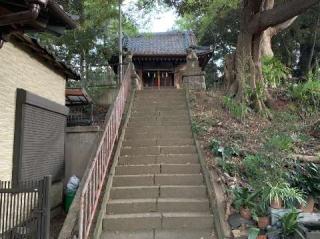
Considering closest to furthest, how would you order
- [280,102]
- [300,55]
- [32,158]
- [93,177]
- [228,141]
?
1. [93,177]
2. [32,158]
3. [228,141]
4. [280,102]
5. [300,55]

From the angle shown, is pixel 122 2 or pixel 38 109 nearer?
pixel 38 109

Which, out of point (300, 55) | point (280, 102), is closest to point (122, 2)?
point (280, 102)

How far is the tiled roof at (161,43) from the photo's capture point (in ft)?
76.7

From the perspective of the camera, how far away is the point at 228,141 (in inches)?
382

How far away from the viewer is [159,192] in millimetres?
7836

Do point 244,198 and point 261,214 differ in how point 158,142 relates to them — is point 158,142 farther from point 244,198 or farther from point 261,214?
point 261,214

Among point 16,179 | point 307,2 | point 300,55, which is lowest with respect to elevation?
point 16,179

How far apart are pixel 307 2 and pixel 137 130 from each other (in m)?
6.13

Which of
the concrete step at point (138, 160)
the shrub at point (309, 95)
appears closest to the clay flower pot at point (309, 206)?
the concrete step at point (138, 160)

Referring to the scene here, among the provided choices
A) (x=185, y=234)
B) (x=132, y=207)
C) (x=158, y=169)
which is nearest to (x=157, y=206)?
(x=132, y=207)

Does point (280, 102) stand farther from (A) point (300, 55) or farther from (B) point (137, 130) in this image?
(A) point (300, 55)

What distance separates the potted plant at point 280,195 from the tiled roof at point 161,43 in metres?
16.7

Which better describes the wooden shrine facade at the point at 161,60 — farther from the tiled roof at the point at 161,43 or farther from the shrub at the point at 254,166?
the shrub at the point at 254,166

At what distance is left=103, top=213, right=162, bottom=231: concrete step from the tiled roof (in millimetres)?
16574
